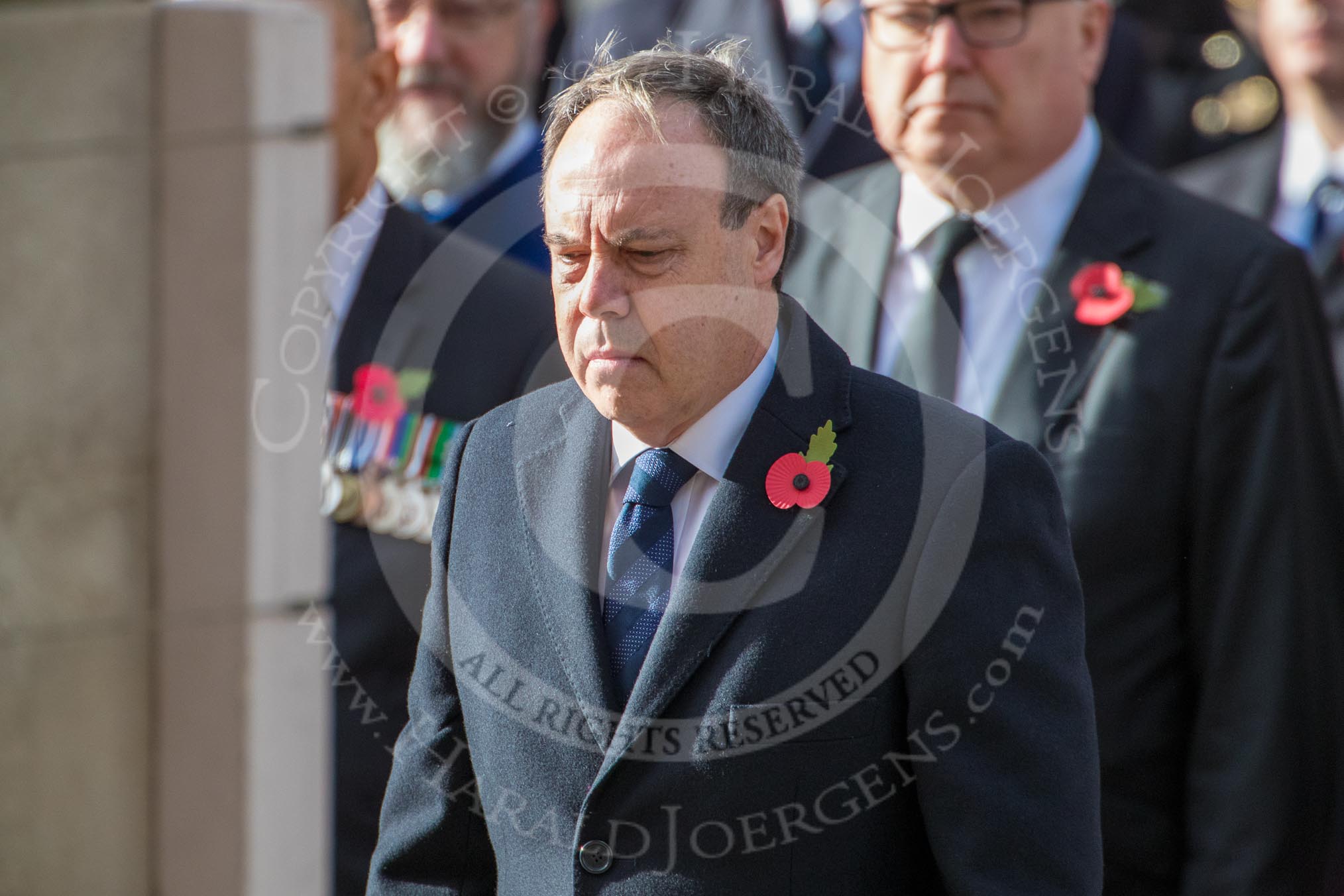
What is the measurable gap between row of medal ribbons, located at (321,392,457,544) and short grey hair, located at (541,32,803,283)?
1.09m

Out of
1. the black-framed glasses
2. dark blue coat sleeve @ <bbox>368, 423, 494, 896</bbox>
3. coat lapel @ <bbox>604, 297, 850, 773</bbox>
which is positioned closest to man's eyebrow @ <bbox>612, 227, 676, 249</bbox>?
coat lapel @ <bbox>604, 297, 850, 773</bbox>

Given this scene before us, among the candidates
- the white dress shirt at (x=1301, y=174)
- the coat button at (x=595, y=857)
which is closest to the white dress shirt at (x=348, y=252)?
the coat button at (x=595, y=857)

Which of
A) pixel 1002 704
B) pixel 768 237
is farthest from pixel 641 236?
pixel 1002 704

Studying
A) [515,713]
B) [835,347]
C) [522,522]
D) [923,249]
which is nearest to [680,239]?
[835,347]

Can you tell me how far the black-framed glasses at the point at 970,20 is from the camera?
3.02 m

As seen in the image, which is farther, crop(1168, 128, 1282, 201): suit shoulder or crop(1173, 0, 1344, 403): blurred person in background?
crop(1168, 128, 1282, 201): suit shoulder

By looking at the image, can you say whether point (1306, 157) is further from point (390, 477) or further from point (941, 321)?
point (390, 477)

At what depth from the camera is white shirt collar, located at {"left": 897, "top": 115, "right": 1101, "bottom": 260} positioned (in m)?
3.08

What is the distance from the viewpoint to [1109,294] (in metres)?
Result: 2.97

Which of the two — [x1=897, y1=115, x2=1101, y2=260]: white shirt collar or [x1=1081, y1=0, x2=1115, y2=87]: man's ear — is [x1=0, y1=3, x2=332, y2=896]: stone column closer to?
[x1=897, y1=115, x2=1101, y2=260]: white shirt collar

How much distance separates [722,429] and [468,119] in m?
1.80

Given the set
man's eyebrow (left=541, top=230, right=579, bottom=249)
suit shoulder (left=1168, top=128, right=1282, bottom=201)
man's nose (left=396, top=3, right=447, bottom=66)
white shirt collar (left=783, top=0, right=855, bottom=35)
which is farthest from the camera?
white shirt collar (left=783, top=0, right=855, bottom=35)

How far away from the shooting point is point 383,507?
3.12m

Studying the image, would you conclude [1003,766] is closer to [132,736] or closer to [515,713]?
[515,713]
